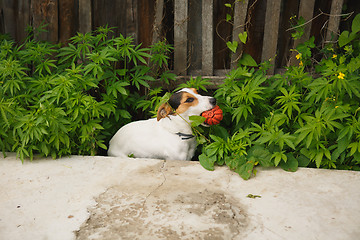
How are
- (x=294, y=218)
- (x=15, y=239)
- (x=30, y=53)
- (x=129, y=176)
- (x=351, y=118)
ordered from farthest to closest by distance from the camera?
(x=30, y=53) → (x=351, y=118) → (x=129, y=176) → (x=294, y=218) → (x=15, y=239)

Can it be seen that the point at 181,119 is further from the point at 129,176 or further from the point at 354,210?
the point at 354,210

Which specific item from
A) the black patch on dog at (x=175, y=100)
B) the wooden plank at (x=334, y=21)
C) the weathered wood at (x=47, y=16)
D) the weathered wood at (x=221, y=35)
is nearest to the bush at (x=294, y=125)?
the wooden plank at (x=334, y=21)

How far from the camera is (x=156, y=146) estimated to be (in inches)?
123

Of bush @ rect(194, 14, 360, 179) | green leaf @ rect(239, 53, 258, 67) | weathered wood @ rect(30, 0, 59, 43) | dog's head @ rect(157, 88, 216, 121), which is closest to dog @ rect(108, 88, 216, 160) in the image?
dog's head @ rect(157, 88, 216, 121)

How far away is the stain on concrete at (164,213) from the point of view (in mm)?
1943

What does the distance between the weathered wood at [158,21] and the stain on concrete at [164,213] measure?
6.50 feet

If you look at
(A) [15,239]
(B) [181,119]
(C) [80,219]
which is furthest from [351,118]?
(A) [15,239]

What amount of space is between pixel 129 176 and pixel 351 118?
6.57 ft

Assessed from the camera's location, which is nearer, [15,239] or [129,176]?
[15,239]

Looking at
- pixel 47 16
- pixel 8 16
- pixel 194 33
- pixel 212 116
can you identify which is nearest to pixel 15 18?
pixel 8 16

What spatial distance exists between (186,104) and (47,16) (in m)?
2.27

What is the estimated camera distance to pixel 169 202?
7.44ft

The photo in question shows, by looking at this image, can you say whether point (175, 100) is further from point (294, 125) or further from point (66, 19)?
point (66, 19)

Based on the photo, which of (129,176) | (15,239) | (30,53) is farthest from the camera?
(30,53)
